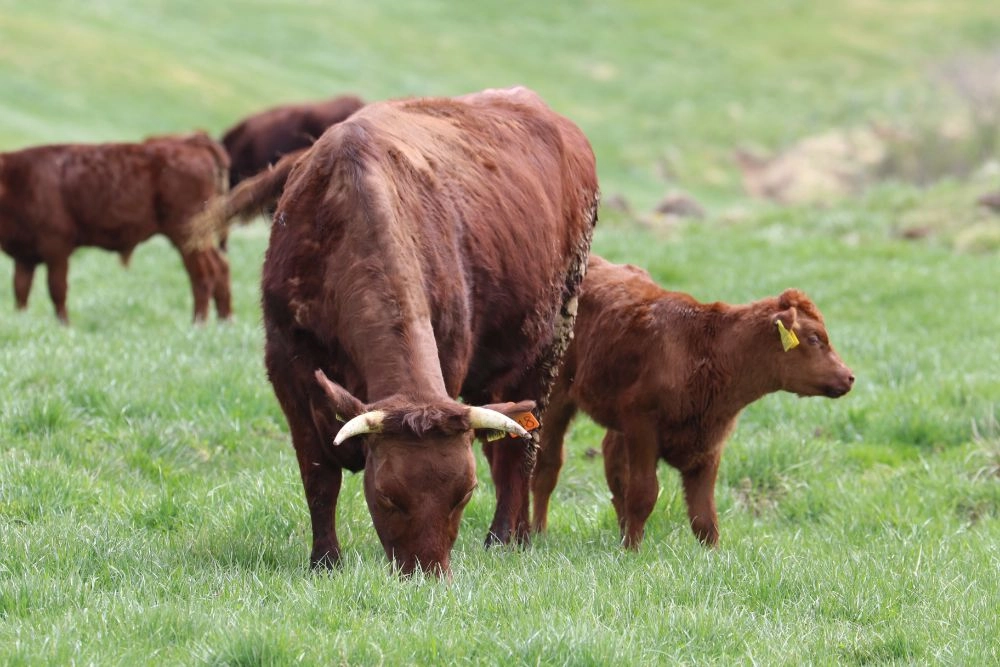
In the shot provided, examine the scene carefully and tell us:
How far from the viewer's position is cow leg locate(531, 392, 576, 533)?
317 inches

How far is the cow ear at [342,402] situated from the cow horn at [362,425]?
0.09 m

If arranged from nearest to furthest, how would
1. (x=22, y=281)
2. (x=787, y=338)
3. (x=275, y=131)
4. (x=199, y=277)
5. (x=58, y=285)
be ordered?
1. (x=787, y=338)
2. (x=58, y=285)
3. (x=199, y=277)
4. (x=22, y=281)
5. (x=275, y=131)

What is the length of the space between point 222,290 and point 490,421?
30.5 ft

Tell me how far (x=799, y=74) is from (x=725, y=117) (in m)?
7.60

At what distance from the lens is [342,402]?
18.0 ft

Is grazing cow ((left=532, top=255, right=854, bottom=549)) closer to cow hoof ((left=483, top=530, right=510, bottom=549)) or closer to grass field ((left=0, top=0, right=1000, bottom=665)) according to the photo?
grass field ((left=0, top=0, right=1000, bottom=665))

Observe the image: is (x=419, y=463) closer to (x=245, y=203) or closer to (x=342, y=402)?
(x=342, y=402)

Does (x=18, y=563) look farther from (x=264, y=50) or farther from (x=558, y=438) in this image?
(x=264, y=50)

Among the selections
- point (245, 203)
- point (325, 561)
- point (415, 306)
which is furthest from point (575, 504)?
point (415, 306)

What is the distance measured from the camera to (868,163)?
131ft

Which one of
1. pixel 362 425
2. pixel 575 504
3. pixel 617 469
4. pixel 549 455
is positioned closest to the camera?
pixel 362 425

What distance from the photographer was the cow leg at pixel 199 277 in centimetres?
1388

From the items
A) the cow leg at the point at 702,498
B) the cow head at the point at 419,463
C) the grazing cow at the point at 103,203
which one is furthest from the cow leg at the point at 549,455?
the grazing cow at the point at 103,203

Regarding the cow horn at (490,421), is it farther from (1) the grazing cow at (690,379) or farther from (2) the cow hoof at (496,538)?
(1) the grazing cow at (690,379)
